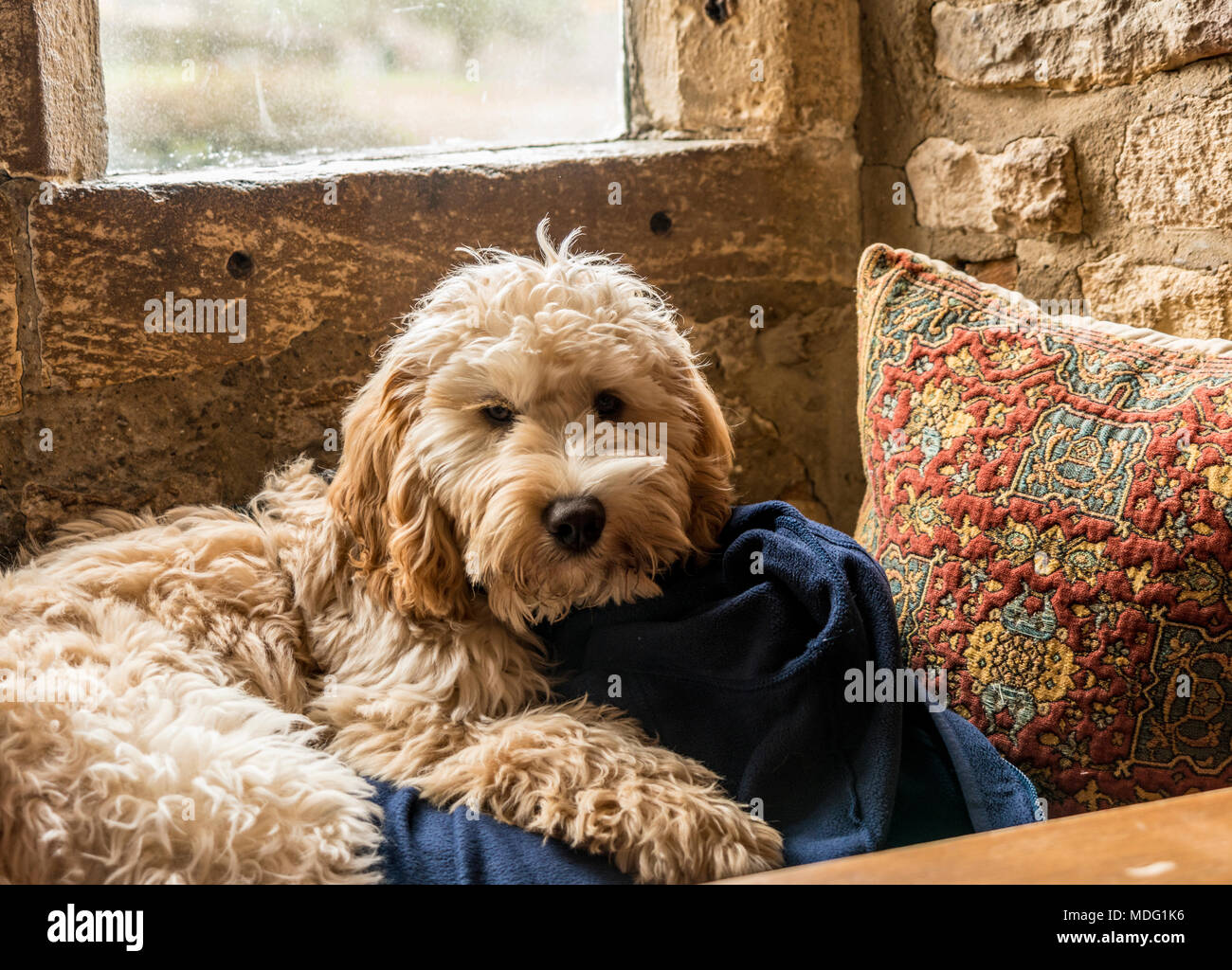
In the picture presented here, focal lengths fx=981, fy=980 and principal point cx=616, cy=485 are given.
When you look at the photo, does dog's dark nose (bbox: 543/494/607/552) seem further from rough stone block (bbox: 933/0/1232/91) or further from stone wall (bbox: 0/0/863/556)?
rough stone block (bbox: 933/0/1232/91)

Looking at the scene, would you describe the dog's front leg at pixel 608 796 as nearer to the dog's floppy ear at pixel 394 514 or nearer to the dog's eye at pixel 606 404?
the dog's floppy ear at pixel 394 514

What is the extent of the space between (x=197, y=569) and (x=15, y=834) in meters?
0.65

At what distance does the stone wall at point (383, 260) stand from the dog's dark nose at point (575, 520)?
1007 mm

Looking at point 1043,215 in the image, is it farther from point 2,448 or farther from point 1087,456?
point 2,448

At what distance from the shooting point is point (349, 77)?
259cm

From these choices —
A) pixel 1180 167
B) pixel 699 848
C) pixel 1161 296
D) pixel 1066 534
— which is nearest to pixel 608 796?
pixel 699 848

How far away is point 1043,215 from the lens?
7.55 ft

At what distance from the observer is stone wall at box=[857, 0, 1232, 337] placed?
1999 mm

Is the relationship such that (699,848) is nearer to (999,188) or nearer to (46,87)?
(999,188)

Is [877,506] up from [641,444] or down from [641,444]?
down

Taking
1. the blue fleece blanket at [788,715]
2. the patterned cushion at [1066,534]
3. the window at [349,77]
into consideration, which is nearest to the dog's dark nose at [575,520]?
the blue fleece blanket at [788,715]

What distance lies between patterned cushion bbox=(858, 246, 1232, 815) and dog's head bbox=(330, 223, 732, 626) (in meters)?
0.41

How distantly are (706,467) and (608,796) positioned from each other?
2.10 ft
